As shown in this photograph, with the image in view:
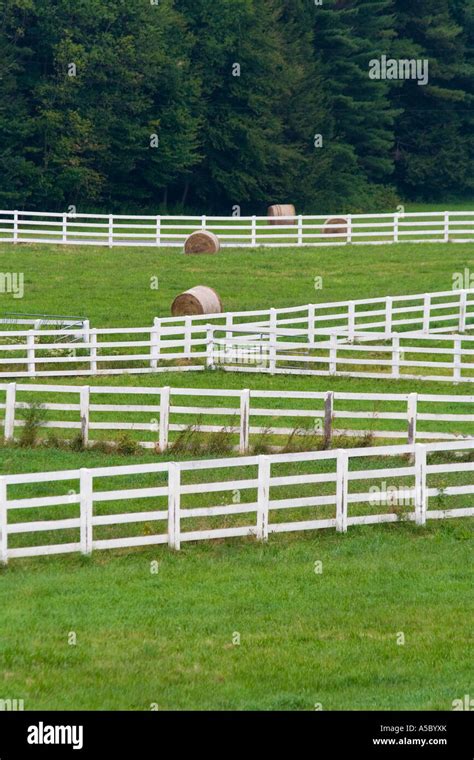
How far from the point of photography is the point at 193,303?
3453cm

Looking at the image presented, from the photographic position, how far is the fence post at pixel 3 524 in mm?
15562

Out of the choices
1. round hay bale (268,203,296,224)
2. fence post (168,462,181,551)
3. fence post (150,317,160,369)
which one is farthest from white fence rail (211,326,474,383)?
round hay bale (268,203,296,224)

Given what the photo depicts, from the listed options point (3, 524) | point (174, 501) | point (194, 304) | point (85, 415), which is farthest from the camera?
point (194, 304)

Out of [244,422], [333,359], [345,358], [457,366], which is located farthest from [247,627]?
[345,358]

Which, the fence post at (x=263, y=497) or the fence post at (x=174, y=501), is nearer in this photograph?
the fence post at (x=174, y=501)

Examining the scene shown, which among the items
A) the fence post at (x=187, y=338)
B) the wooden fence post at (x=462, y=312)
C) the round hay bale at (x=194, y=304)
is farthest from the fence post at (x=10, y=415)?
the wooden fence post at (x=462, y=312)

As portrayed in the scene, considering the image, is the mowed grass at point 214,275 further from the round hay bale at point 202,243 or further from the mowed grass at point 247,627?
the mowed grass at point 247,627

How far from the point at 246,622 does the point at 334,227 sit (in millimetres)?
36784

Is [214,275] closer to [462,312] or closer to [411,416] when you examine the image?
[462,312]

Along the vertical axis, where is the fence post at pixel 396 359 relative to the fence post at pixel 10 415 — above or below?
above

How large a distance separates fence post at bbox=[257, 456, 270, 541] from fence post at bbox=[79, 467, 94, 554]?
208cm

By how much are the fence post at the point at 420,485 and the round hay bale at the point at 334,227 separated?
3229 centimetres

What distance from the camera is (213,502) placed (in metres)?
18.4

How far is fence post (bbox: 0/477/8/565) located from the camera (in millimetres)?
15562
